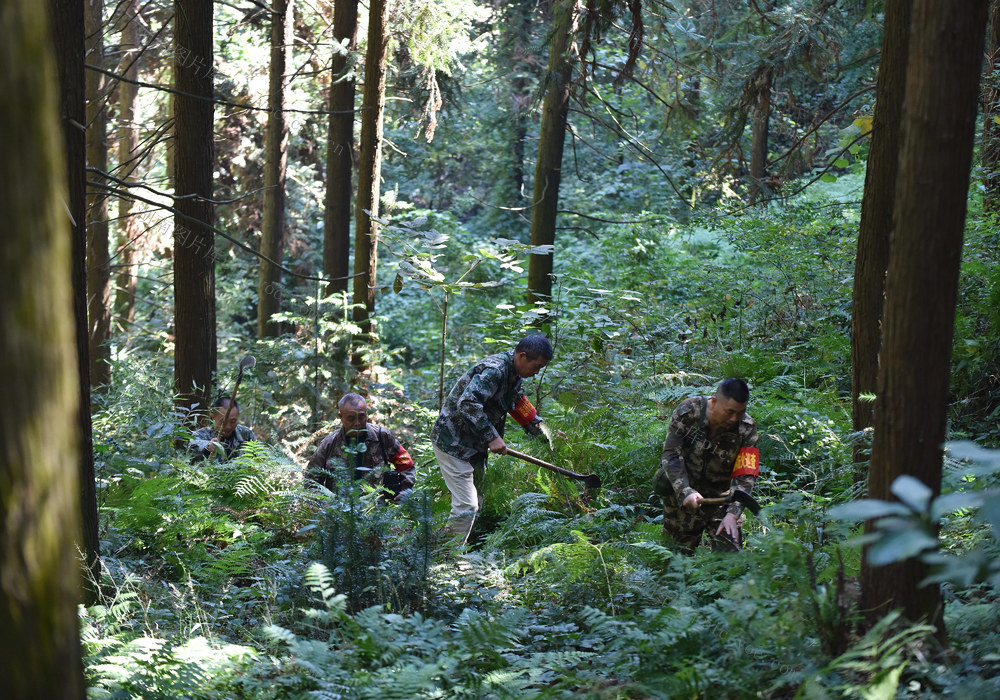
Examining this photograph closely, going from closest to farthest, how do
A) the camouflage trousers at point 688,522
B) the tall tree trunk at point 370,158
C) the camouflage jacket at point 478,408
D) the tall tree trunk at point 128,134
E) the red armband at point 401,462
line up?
1. the camouflage trousers at point 688,522
2. the camouflage jacket at point 478,408
3. the red armband at point 401,462
4. the tall tree trunk at point 370,158
5. the tall tree trunk at point 128,134

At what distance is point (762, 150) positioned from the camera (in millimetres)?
20844

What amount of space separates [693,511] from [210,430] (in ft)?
19.4

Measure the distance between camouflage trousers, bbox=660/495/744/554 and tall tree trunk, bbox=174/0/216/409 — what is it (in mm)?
5770

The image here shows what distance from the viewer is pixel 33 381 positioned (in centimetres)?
218

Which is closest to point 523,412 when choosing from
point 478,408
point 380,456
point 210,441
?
point 478,408

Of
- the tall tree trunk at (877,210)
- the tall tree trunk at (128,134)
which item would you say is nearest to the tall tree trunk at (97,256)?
the tall tree trunk at (128,134)

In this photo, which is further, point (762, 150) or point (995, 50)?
point (762, 150)

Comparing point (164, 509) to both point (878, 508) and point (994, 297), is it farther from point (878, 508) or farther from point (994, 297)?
point (994, 297)

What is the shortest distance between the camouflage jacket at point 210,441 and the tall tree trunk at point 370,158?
2.85m

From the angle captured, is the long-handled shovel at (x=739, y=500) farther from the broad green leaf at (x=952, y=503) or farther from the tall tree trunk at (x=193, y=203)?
the tall tree trunk at (x=193, y=203)

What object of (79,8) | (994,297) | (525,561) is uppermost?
(79,8)

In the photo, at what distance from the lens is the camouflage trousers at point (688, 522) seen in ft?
21.8

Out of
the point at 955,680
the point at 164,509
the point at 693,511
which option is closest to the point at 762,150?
the point at 693,511

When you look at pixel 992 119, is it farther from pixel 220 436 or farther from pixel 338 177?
pixel 338 177
